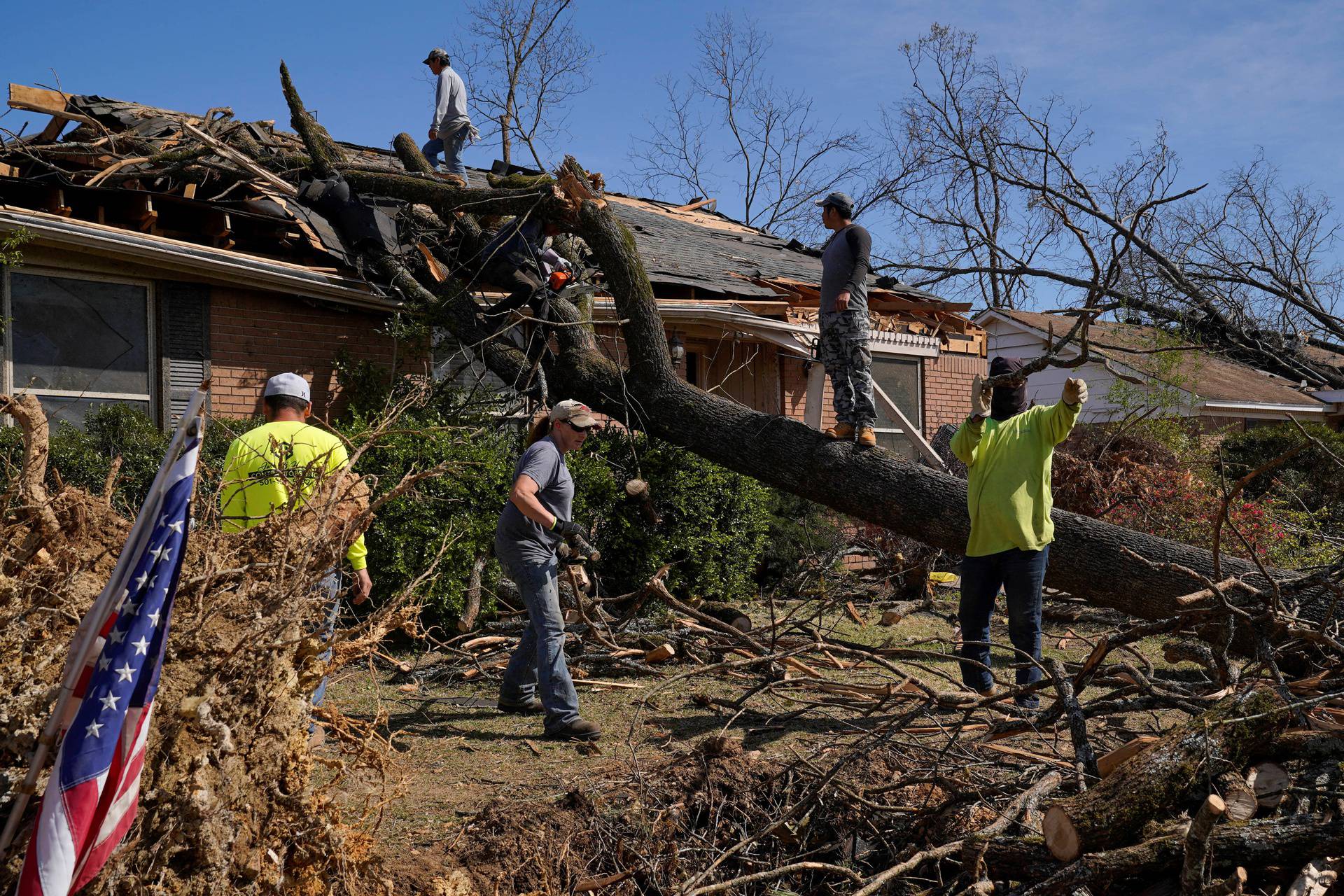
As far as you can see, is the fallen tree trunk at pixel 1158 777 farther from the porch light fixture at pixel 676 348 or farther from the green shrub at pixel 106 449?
the porch light fixture at pixel 676 348

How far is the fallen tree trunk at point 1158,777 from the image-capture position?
3230mm

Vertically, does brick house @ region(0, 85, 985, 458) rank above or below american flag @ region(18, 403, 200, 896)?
above

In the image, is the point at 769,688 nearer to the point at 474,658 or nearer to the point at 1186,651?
the point at 1186,651

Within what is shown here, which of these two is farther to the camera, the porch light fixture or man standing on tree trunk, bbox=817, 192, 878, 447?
the porch light fixture

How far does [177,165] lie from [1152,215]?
9.08 m

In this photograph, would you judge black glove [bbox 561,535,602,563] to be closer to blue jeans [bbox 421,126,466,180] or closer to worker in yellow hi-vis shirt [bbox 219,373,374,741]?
worker in yellow hi-vis shirt [bbox 219,373,374,741]

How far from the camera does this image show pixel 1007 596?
569cm

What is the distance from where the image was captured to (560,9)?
28000 millimetres

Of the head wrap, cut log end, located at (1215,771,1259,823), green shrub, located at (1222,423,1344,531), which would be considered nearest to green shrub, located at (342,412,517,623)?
the head wrap

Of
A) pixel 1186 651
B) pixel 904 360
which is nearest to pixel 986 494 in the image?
pixel 1186 651

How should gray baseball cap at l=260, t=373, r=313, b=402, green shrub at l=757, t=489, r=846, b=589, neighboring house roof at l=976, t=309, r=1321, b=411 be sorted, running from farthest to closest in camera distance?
neighboring house roof at l=976, t=309, r=1321, b=411 < green shrub at l=757, t=489, r=846, b=589 < gray baseball cap at l=260, t=373, r=313, b=402

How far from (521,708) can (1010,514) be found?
9.93ft

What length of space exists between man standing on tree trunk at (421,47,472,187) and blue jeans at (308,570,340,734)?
28.0ft

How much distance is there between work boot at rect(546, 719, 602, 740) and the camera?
5.49 m
